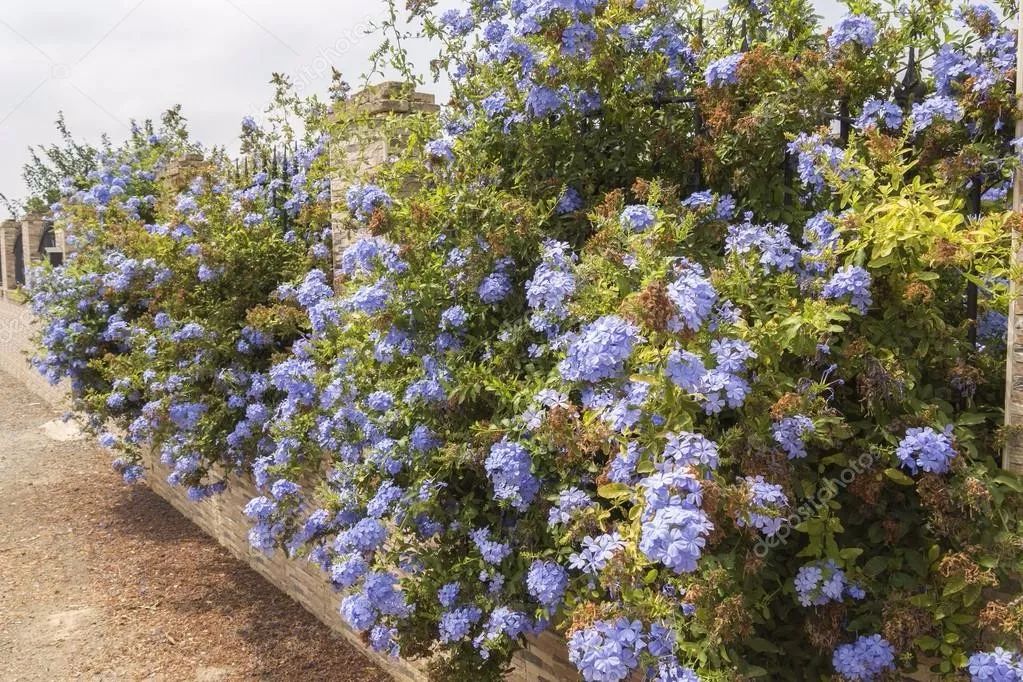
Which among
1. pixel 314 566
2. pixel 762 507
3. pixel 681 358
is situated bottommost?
pixel 314 566

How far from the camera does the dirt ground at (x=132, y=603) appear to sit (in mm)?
4930

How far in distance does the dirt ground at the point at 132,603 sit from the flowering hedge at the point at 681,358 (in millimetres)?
1036

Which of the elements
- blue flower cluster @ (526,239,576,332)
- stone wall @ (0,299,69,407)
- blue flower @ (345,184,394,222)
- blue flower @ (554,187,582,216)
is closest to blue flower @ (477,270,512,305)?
blue flower cluster @ (526,239,576,332)

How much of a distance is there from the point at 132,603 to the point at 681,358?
4.98 m

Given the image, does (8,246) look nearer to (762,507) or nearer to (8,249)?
(8,249)

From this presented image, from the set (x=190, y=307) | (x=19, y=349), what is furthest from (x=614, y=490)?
(x=19, y=349)

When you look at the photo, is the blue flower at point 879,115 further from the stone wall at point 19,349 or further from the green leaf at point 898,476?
the stone wall at point 19,349

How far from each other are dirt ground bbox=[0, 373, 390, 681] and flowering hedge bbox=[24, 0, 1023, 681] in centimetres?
104

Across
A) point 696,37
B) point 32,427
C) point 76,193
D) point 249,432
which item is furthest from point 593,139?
point 32,427

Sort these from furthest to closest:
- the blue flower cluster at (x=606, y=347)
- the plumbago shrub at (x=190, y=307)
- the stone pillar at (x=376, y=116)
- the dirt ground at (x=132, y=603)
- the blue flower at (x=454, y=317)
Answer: the plumbago shrub at (x=190, y=307) < the dirt ground at (x=132, y=603) < the stone pillar at (x=376, y=116) < the blue flower at (x=454, y=317) < the blue flower cluster at (x=606, y=347)

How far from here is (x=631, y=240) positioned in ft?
8.83

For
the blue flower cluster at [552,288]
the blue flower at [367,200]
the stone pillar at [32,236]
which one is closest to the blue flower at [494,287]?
the blue flower cluster at [552,288]

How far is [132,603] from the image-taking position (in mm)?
5781

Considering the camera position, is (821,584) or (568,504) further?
(568,504)
